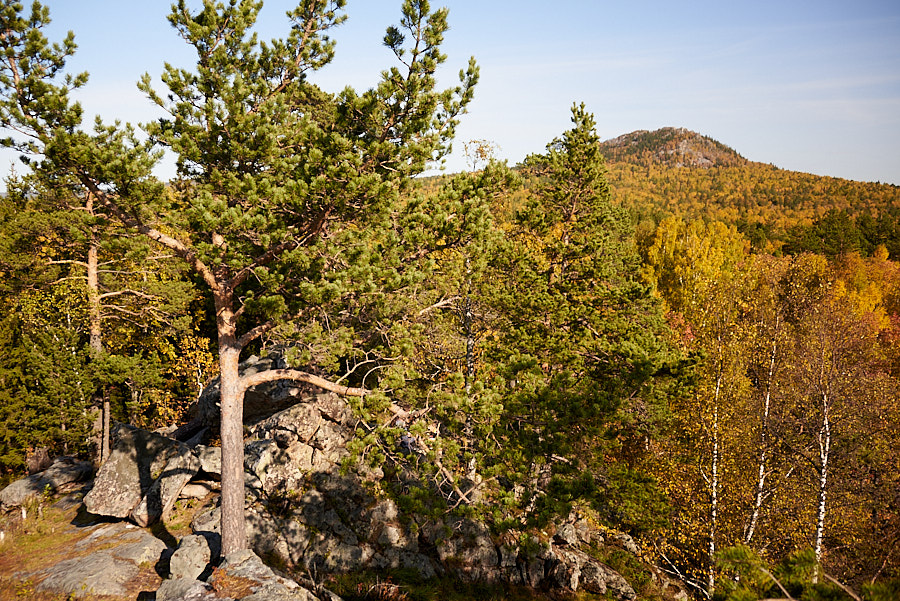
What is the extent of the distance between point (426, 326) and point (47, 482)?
654 inches

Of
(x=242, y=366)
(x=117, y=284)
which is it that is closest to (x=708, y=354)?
(x=242, y=366)

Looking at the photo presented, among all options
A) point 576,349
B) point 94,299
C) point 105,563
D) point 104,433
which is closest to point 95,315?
point 94,299

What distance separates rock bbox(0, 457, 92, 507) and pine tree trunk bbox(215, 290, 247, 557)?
424 inches

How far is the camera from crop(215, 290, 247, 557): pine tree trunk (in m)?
10.4

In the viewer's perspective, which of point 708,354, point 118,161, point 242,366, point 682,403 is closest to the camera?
point 118,161

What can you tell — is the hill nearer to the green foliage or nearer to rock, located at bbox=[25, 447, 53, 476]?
the green foliage

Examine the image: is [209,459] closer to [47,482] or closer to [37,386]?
[47,482]

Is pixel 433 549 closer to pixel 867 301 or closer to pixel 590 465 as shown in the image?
pixel 590 465

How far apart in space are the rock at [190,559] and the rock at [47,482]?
9.65m

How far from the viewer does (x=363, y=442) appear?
863 centimetres

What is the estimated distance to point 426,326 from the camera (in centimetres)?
1135

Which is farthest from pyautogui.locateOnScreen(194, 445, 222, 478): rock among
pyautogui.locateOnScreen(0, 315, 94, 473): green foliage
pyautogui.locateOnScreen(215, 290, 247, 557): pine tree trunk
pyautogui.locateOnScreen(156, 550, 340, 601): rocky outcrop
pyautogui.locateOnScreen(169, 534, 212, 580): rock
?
pyautogui.locateOnScreen(0, 315, 94, 473): green foliage

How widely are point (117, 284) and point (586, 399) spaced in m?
21.5

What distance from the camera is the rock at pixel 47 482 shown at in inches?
611
